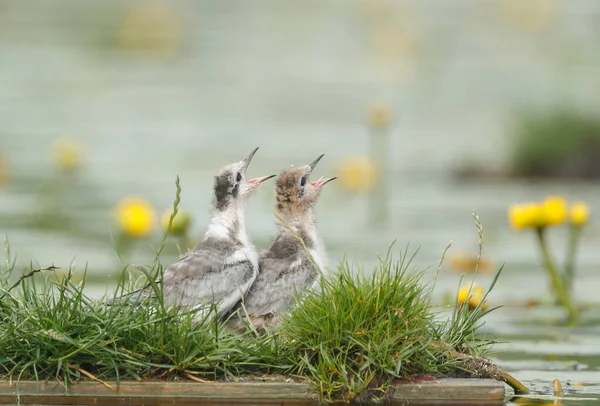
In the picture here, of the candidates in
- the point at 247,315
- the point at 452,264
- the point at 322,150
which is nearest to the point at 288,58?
the point at 322,150

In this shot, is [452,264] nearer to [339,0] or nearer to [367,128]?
A: [367,128]

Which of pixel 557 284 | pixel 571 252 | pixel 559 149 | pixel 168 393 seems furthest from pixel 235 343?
pixel 559 149

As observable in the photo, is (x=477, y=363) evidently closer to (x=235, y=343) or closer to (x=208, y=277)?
(x=235, y=343)

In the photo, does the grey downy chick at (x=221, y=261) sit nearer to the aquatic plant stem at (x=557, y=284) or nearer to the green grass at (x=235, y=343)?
the green grass at (x=235, y=343)

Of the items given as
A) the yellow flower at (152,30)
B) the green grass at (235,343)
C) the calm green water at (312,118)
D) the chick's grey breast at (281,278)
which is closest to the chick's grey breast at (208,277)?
the chick's grey breast at (281,278)

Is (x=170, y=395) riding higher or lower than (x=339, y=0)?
lower

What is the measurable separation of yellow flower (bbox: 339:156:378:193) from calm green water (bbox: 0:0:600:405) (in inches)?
12.3

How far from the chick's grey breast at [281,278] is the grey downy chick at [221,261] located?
0.27ft

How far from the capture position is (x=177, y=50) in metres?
33.2

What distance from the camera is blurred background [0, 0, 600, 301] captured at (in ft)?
54.0

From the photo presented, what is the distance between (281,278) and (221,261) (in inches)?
15.3

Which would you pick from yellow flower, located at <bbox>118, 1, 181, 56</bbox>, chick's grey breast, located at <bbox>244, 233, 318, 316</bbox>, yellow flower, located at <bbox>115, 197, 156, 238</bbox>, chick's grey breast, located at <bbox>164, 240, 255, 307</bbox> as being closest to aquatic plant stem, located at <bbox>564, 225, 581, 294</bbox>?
yellow flower, located at <bbox>115, 197, 156, 238</bbox>

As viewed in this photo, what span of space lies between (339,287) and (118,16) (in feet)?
107

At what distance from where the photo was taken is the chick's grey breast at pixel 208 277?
862cm
